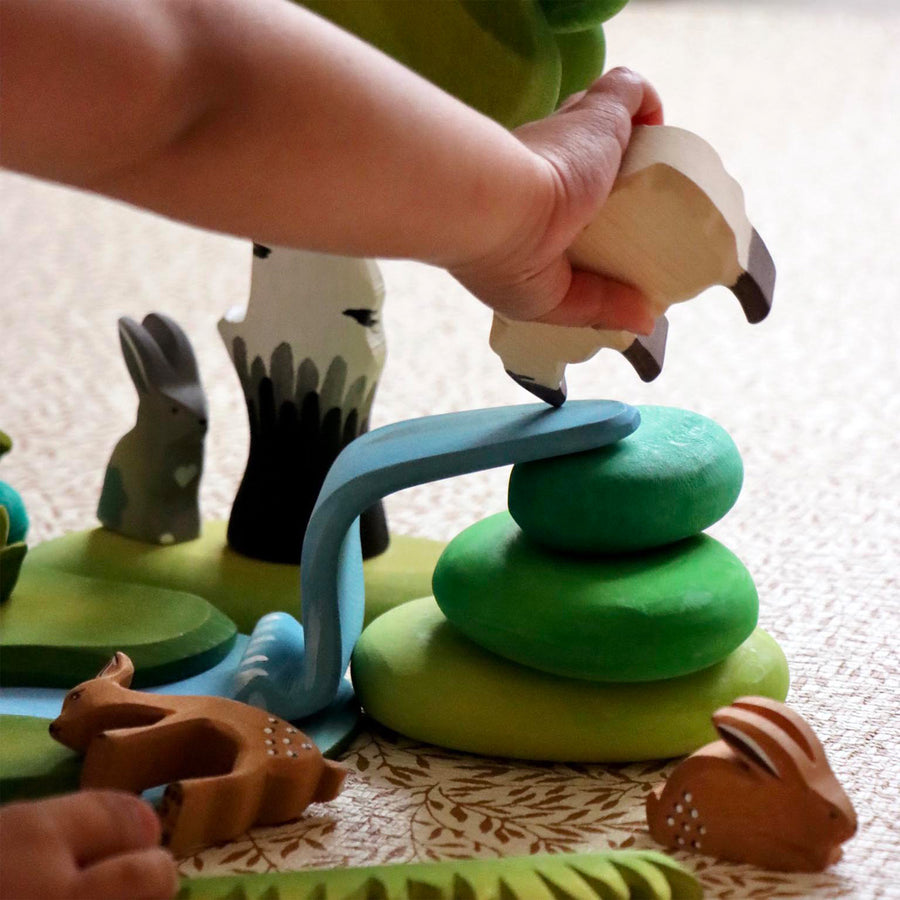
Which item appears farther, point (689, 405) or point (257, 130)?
point (689, 405)

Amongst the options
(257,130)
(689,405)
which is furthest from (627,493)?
(689,405)

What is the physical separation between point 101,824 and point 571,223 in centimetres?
26

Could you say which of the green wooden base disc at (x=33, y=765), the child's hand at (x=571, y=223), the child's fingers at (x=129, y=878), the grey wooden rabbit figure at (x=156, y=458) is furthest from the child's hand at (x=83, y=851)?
the grey wooden rabbit figure at (x=156, y=458)

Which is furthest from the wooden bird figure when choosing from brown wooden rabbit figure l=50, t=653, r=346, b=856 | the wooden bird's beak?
brown wooden rabbit figure l=50, t=653, r=346, b=856

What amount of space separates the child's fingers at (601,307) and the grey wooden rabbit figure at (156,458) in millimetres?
336

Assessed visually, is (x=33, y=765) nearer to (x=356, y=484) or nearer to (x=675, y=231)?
(x=356, y=484)

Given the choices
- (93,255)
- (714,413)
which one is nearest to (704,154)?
(714,413)

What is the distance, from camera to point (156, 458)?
2.72 ft

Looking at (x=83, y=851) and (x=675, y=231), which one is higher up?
(x=675, y=231)

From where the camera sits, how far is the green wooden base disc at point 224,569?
0.77m

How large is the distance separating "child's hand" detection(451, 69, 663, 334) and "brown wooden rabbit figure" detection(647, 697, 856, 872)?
0.16 m

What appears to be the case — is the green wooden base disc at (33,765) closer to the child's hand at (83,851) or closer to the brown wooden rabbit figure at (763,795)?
Result: the child's hand at (83,851)

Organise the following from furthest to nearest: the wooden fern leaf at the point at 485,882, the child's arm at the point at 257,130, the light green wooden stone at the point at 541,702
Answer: the light green wooden stone at the point at 541,702 → the wooden fern leaf at the point at 485,882 → the child's arm at the point at 257,130

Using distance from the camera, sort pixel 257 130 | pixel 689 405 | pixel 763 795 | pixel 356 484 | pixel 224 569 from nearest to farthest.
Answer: pixel 257 130 → pixel 763 795 → pixel 356 484 → pixel 224 569 → pixel 689 405
